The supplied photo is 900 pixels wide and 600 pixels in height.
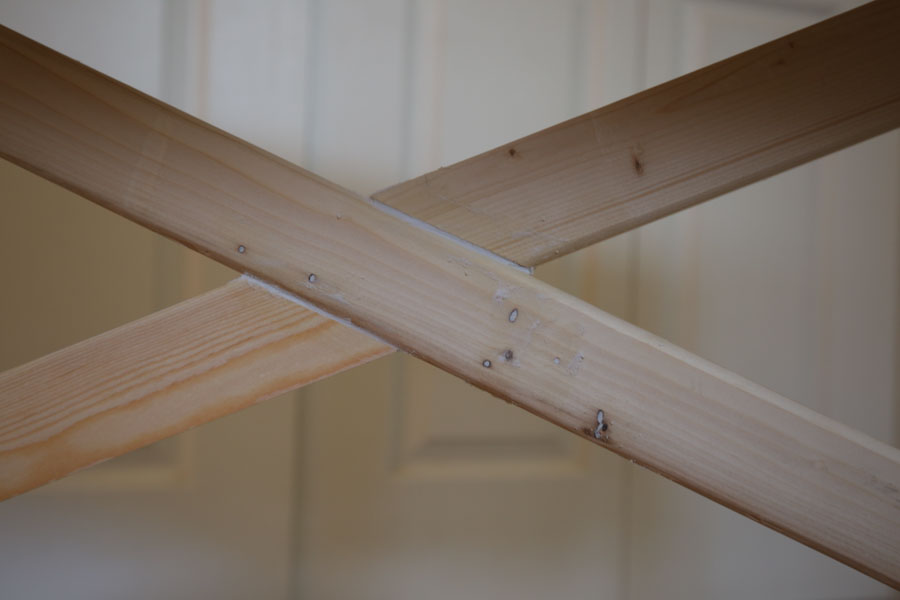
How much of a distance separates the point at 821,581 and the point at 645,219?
817mm

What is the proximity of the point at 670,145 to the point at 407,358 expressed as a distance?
1.53 ft

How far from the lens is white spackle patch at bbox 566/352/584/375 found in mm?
290

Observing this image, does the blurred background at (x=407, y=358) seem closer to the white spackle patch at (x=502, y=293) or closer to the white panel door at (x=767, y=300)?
the white panel door at (x=767, y=300)

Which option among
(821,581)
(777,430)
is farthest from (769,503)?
(821,581)

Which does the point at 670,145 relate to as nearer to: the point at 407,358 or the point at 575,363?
the point at 575,363

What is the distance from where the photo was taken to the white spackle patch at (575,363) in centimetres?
29

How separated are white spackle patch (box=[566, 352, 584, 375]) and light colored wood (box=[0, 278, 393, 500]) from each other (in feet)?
0.33

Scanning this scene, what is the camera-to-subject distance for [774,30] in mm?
825

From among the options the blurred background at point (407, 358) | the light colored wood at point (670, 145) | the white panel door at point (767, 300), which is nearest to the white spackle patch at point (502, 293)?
the light colored wood at point (670, 145)

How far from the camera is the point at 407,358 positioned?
2.32ft

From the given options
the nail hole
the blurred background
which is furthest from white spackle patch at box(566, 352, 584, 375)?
the blurred background

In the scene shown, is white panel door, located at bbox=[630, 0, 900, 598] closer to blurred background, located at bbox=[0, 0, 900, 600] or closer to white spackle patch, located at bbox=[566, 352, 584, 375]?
blurred background, located at bbox=[0, 0, 900, 600]

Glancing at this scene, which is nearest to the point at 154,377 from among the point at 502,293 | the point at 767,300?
the point at 502,293

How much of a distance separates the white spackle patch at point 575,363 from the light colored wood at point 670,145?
48 mm
